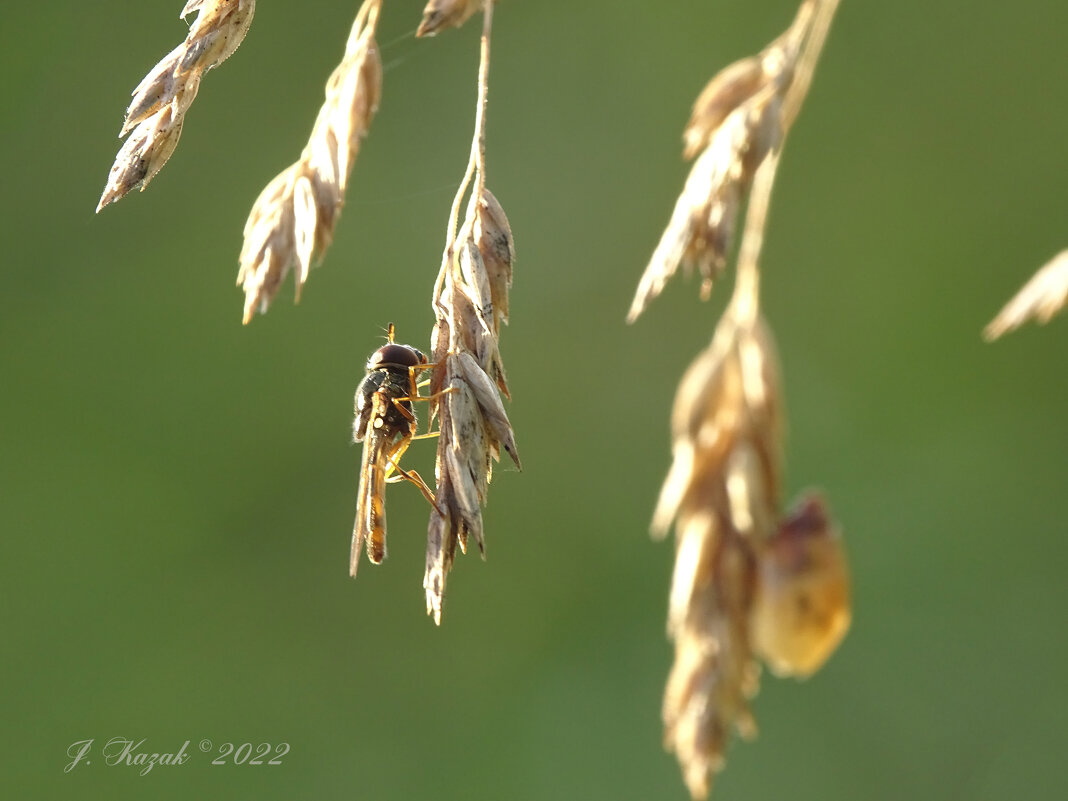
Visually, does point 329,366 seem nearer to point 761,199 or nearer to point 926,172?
point 926,172

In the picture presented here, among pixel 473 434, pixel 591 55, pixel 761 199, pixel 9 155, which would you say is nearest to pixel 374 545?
pixel 473 434

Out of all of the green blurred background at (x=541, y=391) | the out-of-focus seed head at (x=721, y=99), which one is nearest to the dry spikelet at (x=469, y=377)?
the out-of-focus seed head at (x=721, y=99)

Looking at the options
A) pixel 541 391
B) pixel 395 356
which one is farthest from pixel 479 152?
pixel 541 391

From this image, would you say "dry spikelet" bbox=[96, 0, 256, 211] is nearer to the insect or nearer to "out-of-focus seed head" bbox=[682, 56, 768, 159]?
"out-of-focus seed head" bbox=[682, 56, 768, 159]

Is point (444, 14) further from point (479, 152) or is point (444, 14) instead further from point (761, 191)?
point (761, 191)

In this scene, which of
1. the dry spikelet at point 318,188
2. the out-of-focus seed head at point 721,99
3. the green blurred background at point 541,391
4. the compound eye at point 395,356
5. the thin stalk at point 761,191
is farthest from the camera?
the green blurred background at point 541,391

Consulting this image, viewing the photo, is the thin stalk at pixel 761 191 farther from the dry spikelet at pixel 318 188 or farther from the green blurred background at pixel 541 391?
the green blurred background at pixel 541 391

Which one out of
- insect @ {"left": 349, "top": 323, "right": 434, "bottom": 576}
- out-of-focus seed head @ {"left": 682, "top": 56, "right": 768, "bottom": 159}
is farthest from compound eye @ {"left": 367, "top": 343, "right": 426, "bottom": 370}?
out-of-focus seed head @ {"left": 682, "top": 56, "right": 768, "bottom": 159}
